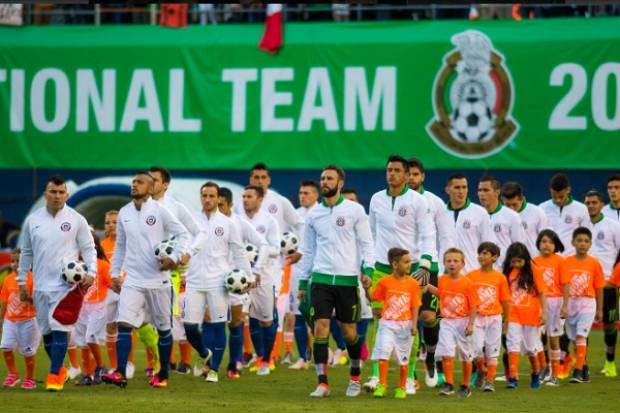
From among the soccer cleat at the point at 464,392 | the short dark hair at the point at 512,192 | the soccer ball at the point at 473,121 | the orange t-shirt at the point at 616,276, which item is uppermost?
the soccer ball at the point at 473,121

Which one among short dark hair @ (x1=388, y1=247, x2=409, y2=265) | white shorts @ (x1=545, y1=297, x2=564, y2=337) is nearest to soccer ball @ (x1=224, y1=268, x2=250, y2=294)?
short dark hair @ (x1=388, y1=247, x2=409, y2=265)

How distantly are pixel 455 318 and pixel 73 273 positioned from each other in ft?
13.4

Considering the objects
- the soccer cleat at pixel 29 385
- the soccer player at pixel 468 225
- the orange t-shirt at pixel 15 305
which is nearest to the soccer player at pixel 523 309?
the soccer player at pixel 468 225

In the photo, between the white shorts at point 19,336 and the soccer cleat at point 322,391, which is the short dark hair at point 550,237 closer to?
the soccer cleat at point 322,391

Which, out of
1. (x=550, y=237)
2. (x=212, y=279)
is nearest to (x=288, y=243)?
(x=212, y=279)

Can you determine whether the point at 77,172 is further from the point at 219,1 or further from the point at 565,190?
the point at 219,1

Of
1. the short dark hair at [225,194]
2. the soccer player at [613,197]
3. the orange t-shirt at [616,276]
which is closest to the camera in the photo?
the short dark hair at [225,194]

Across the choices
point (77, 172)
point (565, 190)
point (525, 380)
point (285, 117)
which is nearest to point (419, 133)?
point (285, 117)

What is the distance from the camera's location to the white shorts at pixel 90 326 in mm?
17156

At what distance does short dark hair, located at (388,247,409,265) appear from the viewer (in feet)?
51.0

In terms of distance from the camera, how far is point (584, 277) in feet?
59.6

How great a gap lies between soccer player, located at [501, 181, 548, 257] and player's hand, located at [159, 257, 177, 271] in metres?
4.85

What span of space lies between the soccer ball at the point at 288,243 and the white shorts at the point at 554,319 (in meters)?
3.85

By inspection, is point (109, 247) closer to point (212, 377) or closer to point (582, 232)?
point (212, 377)
